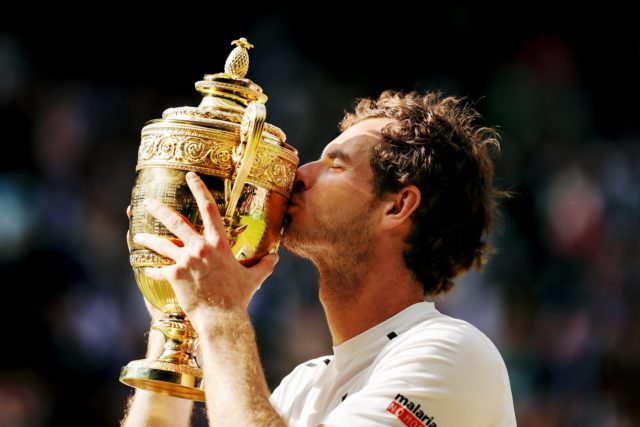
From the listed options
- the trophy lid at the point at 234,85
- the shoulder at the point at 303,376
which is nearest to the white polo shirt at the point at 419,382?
the shoulder at the point at 303,376

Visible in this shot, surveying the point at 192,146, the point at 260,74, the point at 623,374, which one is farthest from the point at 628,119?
the point at 192,146

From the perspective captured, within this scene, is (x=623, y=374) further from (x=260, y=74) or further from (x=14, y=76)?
(x=14, y=76)

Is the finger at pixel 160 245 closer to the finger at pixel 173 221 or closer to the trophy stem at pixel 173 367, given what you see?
the finger at pixel 173 221

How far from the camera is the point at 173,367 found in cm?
234

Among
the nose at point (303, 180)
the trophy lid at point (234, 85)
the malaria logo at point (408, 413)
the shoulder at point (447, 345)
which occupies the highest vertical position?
the trophy lid at point (234, 85)

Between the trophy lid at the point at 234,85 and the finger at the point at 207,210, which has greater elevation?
the trophy lid at the point at 234,85

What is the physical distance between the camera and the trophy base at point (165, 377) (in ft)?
7.62

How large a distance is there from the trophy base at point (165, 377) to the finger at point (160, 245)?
0.31 meters

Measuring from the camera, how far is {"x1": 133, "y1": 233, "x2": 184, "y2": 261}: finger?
2211mm

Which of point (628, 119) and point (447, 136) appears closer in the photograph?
point (447, 136)

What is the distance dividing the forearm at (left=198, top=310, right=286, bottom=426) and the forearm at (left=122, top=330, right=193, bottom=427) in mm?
556

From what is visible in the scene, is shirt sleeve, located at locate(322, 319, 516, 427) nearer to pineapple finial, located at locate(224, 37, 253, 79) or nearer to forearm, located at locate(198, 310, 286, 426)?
forearm, located at locate(198, 310, 286, 426)

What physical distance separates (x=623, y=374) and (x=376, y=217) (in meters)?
3.99

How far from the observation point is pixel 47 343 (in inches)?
205
